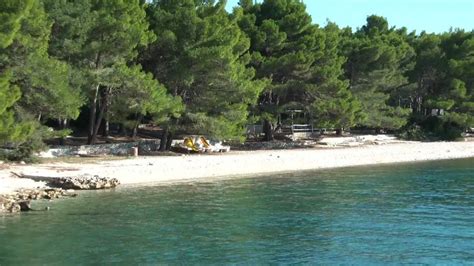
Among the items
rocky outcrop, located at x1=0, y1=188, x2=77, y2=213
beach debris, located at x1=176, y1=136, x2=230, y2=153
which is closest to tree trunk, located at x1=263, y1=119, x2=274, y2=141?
beach debris, located at x1=176, y1=136, x2=230, y2=153

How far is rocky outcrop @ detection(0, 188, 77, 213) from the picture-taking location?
2320 centimetres

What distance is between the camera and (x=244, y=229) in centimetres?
2064

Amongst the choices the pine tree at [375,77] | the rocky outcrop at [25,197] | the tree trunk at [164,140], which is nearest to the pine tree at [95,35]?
the tree trunk at [164,140]

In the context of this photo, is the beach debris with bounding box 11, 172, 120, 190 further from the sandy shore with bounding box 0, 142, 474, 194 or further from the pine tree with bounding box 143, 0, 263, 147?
the pine tree with bounding box 143, 0, 263, 147

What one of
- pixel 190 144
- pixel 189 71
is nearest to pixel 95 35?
pixel 189 71

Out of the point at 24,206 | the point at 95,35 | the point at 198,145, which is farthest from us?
the point at 198,145

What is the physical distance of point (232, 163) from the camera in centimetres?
4025

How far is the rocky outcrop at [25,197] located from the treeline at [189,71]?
10.2 ft

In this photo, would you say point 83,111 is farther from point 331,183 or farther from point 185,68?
point 331,183

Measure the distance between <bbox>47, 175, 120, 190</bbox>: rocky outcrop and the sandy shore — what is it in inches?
31.9

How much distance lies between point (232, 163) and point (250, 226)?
1911 centimetres

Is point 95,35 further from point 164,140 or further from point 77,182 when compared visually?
point 77,182

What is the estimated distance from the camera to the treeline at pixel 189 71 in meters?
31.9

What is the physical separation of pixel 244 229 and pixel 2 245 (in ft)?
22.5
